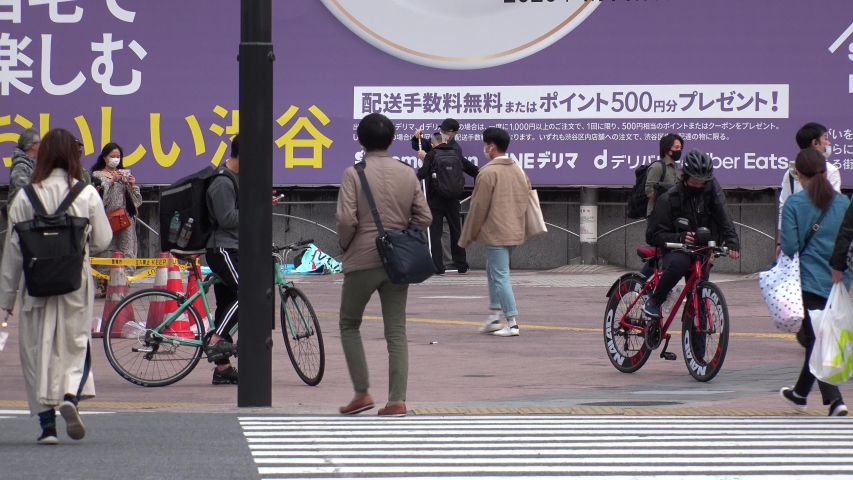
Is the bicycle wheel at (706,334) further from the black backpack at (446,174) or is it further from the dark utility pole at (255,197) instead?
the black backpack at (446,174)

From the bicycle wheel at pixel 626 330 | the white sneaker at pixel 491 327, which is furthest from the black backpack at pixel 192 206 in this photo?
the white sneaker at pixel 491 327

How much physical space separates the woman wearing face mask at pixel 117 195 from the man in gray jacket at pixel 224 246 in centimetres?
551

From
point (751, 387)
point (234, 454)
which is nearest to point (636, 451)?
point (234, 454)

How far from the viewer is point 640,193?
12.7m

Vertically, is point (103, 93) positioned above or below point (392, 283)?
above

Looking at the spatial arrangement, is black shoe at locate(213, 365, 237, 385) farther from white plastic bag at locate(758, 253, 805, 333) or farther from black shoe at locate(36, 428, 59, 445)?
Answer: white plastic bag at locate(758, 253, 805, 333)

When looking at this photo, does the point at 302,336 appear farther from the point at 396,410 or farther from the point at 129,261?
the point at 129,261

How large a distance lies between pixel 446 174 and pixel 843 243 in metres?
10.4

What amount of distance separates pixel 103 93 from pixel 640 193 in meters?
9.64

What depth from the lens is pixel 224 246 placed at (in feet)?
31.4

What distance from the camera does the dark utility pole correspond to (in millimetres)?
8258

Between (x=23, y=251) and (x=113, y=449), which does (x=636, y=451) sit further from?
(x=23, y=251)

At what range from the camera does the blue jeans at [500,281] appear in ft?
40.9

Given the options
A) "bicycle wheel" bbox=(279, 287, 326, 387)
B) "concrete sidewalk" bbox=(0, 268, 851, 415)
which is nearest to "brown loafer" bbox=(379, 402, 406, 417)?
"concrete sidewalk" bbox=(0, 268, 851, 415)
